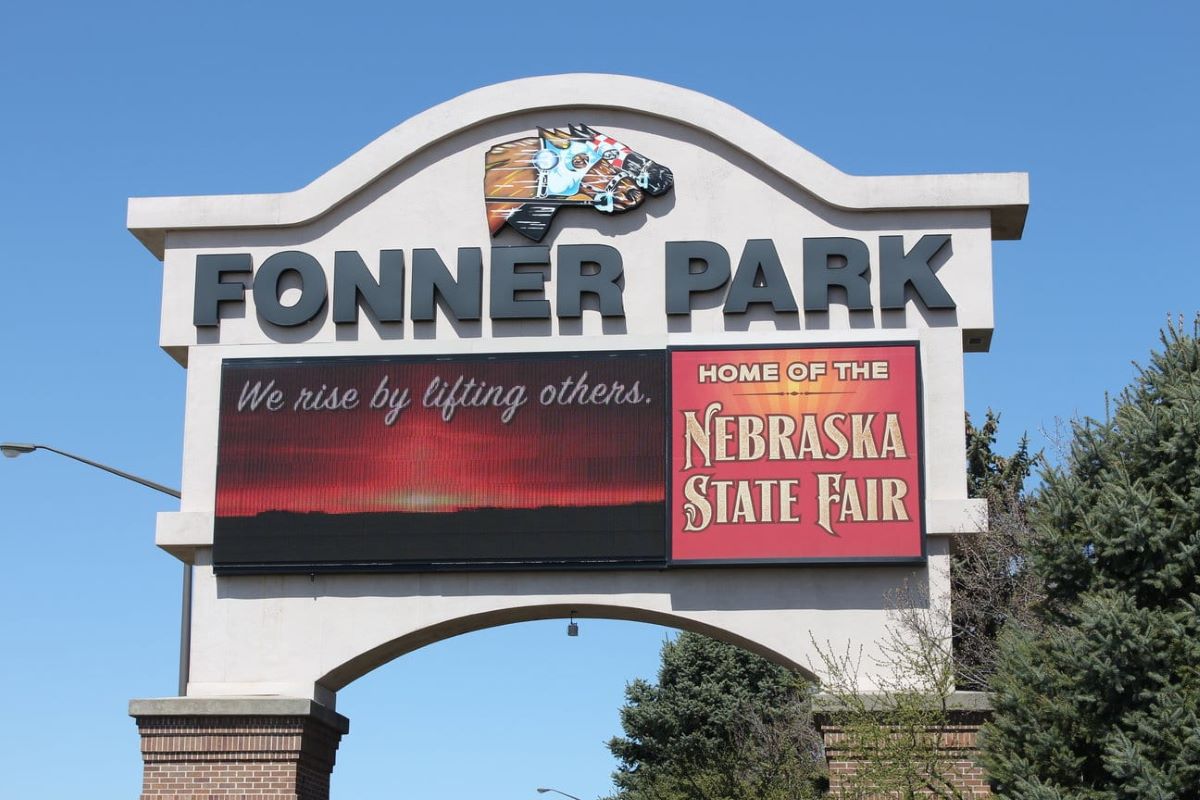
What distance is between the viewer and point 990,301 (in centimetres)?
2255

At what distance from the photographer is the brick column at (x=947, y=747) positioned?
2112 cm

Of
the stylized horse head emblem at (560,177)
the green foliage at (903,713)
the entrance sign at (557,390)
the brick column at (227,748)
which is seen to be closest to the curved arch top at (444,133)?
the entrance sign at (557,390)

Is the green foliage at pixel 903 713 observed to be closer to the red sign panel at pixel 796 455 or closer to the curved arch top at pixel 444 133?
the red sign panel at pixel 796 455

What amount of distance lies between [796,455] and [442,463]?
4.52 m

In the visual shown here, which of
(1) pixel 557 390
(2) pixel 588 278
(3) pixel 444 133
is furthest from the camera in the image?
(3) pixel 444 133

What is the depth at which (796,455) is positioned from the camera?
2230cm

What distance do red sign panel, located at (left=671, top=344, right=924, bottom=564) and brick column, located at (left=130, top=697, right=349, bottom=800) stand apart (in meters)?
5.36

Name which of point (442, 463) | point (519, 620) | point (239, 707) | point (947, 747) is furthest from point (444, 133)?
point (947, 747)

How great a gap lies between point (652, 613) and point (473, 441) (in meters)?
3.17

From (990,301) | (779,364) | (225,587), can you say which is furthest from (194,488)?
(990,301)

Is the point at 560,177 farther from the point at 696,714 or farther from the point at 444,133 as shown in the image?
the point at 696,714

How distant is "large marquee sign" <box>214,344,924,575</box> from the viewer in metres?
22.1

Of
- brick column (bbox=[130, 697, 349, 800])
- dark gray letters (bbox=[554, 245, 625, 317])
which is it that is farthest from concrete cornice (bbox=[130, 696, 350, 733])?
dark gray letters (bbox=[554, 245, 625, 317])

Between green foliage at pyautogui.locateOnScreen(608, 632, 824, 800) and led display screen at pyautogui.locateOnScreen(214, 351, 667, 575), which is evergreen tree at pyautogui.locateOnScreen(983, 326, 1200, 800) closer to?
led display screen at pyautogui.locateOnScreen(214, 351, 667, 575)
